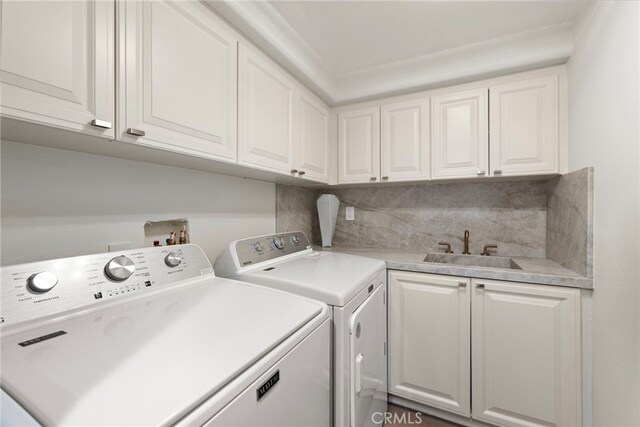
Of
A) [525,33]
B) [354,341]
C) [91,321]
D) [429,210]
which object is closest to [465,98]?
[525,33]

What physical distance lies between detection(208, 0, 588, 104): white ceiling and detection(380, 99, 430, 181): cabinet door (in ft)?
0.53

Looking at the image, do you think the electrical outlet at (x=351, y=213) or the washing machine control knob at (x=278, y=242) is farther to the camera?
the electrical outlet at (x=351, y=213)

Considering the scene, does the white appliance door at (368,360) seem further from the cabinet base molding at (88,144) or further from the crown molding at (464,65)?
the crown molding at (464,65)

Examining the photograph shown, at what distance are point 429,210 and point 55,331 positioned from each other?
92.0 inches

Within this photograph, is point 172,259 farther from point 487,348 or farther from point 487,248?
point 487,248

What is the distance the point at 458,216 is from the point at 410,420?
1514mm

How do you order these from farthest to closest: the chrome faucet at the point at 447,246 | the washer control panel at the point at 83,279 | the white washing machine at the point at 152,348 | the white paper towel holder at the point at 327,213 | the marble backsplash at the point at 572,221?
the white paper towel holder at the point at 327,213 < the chrome faucet at the point at 447,246 < the marble backsplash at the point at 572,221 < the washer control panel at the point at 83,279 < the white washing machine at the point at 152,348

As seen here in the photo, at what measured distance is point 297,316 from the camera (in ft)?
2.83

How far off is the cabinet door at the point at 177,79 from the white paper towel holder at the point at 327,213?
3.96 ft

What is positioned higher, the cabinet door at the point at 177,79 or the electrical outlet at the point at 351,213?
the cabinet door at the point at 177,79

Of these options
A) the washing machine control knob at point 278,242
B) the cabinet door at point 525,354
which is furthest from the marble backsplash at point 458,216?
the washing machine control knob at point 278,242

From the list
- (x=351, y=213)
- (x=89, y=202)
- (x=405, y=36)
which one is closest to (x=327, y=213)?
(x=351, y=213)

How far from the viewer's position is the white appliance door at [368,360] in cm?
115

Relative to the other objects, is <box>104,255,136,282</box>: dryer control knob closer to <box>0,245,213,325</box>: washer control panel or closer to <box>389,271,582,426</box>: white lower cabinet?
<box>0,245,213,325</box>: washer control panel
